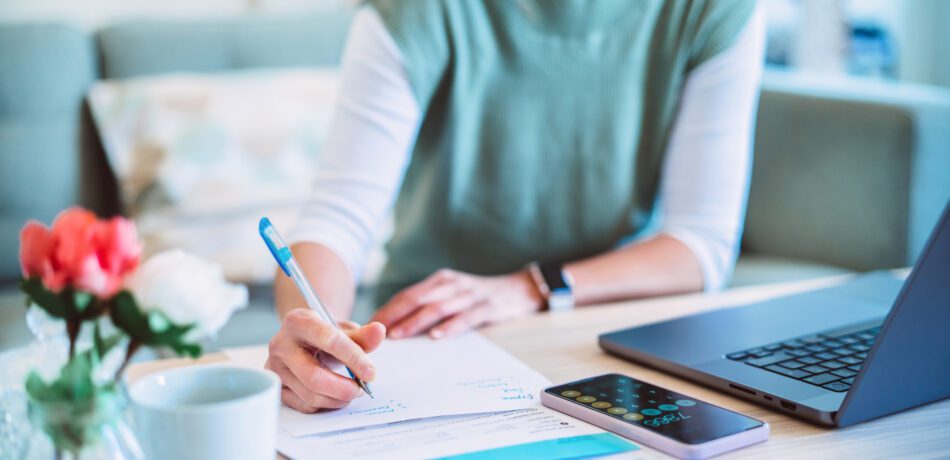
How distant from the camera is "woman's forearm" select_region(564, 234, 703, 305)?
1078 millimetres

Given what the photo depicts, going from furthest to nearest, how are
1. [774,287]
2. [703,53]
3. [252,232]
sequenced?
[252,232] < [703,53] < [774,287]

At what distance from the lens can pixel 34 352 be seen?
64cm

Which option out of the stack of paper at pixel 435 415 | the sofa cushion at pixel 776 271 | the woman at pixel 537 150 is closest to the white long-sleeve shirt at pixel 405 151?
the woman at pixel 537 150

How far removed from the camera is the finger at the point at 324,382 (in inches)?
25.9

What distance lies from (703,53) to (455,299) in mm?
471

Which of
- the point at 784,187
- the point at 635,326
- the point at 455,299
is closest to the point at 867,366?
the point at 635,326

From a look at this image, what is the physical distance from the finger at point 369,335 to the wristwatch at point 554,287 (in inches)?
13.3

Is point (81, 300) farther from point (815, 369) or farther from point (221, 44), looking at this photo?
point (221, 44)

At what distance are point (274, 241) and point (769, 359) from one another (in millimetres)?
389

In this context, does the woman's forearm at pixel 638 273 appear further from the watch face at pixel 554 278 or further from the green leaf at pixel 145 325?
the green leaf at pixel 145 325

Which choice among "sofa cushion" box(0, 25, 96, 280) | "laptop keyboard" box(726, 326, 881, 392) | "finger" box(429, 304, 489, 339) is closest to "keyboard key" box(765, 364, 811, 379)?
"laptop keyboard" box(726, 326, 881, 392)

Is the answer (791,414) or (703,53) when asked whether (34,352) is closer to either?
(791,414)

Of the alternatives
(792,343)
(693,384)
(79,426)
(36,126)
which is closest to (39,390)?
(79,426)

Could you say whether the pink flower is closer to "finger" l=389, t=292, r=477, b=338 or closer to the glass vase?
the glass vase
